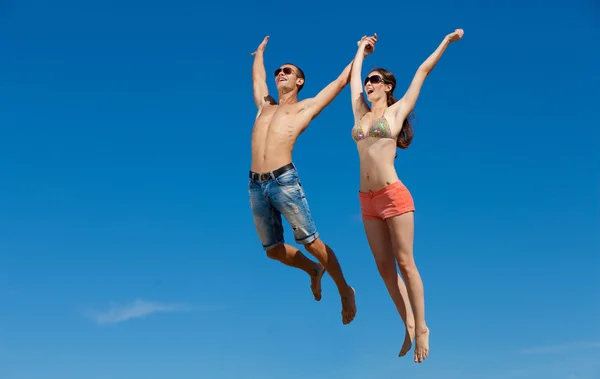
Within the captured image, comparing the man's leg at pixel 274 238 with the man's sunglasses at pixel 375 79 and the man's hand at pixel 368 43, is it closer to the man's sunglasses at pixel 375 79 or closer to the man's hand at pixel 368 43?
the man's sunglasses at pixel 375 79

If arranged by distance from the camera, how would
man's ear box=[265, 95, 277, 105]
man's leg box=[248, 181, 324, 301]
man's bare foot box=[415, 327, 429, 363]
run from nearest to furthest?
man's bare foot box=[415, 327, 429, 363]
man's leg box=[248, 181, 324, 301]
man's ear box=[265, 95, 277, 105]

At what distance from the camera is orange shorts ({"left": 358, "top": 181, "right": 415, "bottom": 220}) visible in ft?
36.6

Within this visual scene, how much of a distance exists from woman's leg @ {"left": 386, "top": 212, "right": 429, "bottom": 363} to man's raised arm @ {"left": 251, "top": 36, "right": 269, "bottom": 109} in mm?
3720

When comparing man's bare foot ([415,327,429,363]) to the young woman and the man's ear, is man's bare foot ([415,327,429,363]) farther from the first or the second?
the man's ear

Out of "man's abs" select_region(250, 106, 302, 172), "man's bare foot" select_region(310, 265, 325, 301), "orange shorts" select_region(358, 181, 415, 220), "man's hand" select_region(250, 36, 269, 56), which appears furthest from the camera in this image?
"man's hand" select_region(250, 36, 269, 56)

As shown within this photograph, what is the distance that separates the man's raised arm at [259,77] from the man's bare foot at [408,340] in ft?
15.7

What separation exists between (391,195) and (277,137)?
2299 millimetres

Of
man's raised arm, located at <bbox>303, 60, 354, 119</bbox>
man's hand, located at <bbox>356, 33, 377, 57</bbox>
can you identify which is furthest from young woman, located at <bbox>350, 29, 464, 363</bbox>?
man's hand, located at <bbox>356, 33, 377, 57</bbox>

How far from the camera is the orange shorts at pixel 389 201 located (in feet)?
36.6

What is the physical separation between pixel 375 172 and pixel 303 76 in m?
2.93

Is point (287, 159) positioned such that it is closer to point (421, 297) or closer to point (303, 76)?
point (303, 76)

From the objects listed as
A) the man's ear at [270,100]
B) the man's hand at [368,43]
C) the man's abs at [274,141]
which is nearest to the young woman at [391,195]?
the man's hand at [368,43]

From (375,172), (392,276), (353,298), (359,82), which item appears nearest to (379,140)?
(375,172)

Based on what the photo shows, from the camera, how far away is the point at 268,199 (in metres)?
12.2
